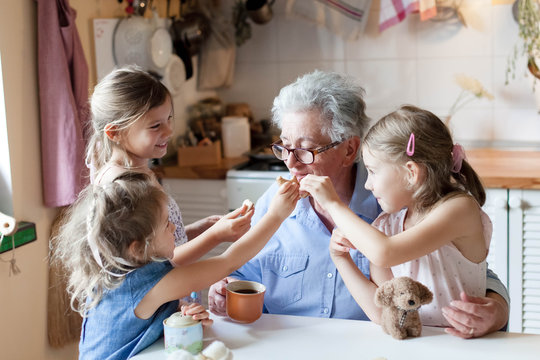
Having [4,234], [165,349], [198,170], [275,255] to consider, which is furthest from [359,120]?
[198,170]

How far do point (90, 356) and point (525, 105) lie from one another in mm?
2648

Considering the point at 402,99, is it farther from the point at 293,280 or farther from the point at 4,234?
the point at 4,234

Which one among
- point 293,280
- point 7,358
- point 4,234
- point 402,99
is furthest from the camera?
point 402,99

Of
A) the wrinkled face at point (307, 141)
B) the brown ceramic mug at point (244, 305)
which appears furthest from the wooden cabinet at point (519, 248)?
the brown ceramic mug at point (244, 305)

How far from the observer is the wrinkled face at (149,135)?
1.87 meters

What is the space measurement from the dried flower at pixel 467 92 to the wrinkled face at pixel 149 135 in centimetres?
192

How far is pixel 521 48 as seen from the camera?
3277 mm

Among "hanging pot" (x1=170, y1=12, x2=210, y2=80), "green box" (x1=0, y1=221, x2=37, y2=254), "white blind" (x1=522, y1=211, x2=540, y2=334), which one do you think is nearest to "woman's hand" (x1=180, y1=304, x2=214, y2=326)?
"green box" (x1=0, y1=221, x2=37, y2=254)

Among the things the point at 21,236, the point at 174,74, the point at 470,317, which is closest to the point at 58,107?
the point at 21,236

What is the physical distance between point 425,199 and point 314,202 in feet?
1.35

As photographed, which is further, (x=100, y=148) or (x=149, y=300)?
(x=100, y=148)

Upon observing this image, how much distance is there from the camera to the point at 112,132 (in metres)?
1.87

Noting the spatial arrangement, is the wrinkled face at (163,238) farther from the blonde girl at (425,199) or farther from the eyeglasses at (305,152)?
the eyeglasses at (305,152)

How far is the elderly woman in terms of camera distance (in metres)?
1.80
